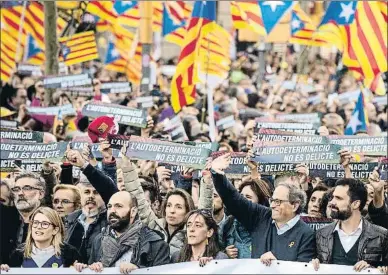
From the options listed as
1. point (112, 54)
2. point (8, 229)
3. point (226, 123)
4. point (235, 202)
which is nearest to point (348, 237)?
point (235, 202)

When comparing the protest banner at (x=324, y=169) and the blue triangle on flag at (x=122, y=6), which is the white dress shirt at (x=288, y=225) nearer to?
the protest banner at (x=324, y=169)

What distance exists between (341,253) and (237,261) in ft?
2.64

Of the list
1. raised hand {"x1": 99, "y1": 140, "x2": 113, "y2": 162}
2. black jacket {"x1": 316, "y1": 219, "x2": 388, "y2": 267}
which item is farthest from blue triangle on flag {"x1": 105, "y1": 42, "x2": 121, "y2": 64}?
black jacket {"x1": 316, "y1": 219, "x2": 388, "y2": 267}

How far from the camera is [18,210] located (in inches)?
407

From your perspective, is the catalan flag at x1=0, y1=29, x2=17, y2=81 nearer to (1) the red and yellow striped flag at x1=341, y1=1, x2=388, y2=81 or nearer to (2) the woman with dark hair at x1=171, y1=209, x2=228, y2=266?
(1) the red and yellow striped flag at x1=341, y1=1, x2=388, y2=81

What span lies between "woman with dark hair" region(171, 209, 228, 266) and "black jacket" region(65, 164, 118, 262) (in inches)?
30.5

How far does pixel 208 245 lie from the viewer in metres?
9.23

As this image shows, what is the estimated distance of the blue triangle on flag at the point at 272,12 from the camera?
19.2 meters

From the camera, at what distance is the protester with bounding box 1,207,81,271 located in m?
9.15

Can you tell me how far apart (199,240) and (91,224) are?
109 centimetres

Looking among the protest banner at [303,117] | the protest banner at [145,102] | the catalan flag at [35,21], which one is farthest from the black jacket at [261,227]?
the catalan flag at [35,21]

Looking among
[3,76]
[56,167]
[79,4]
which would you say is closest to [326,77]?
[79,4]

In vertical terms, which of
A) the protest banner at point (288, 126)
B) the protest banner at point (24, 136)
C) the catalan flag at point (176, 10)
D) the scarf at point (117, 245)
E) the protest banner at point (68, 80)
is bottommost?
the scarf at point (117, 245)

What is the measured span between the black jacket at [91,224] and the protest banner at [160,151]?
27 centimetres
